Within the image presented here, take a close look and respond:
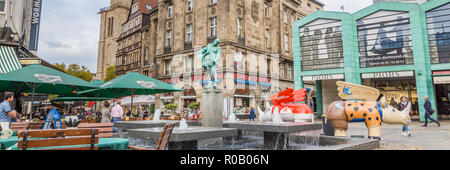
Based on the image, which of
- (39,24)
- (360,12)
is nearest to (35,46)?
(39,24)

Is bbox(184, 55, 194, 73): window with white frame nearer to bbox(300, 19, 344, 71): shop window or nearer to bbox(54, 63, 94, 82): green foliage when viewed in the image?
bbox(300, 19, 344, 71): shop window

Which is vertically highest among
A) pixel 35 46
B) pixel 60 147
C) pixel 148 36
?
pixel 148 36

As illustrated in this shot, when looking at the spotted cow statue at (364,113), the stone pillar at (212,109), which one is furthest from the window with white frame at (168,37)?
the spotted cow statue at (364,113)

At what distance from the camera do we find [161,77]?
31094 millimetres

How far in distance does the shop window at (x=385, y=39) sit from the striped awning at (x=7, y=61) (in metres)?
24.4

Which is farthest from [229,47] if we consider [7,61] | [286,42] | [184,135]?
[184,135]

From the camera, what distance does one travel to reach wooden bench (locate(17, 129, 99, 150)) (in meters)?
3.16

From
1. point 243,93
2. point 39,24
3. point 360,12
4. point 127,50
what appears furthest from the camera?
point 127,50

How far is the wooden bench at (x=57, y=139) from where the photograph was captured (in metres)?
3.16

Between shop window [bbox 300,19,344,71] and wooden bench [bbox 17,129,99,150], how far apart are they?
22.2m

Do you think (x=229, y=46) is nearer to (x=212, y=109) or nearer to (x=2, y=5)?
(x=212, y=109)

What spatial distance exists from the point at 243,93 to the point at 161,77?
10.3 meters

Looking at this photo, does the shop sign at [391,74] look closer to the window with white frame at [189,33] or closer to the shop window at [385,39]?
the shop window at [385,39]
